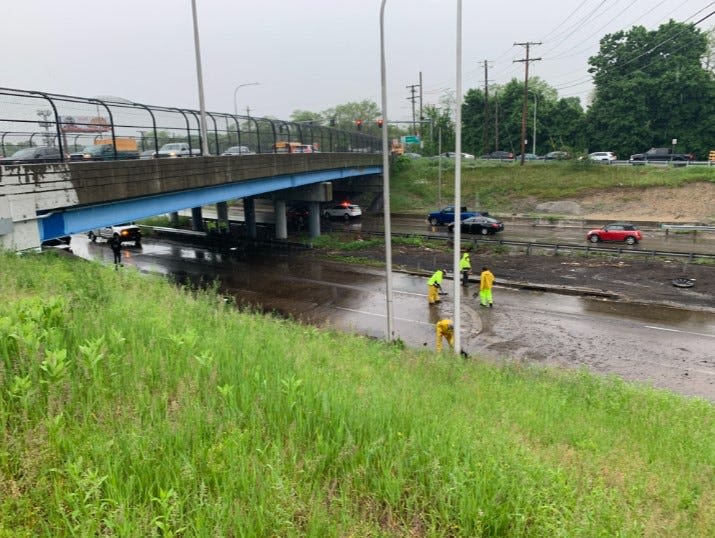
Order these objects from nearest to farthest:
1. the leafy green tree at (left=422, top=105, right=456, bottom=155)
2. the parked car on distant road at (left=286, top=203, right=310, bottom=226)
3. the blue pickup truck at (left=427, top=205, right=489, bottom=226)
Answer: the blue pickup truck at (left=427, top=205, right=489, bottom=226)
the parked car on distant road at (left=286, top=203, right=310, bottom=226)
the leafy green tree at (left=422, top=105, right=456, bottom=155)

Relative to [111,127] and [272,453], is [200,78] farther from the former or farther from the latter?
[272,453]

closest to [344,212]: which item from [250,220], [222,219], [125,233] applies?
[250,220]

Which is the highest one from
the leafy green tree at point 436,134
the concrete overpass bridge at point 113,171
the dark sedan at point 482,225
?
the leafy green tree at point 436,134

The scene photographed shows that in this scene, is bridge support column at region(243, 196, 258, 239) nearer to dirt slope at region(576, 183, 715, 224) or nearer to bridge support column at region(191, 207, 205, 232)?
bridge support column at region(191, 207, 205, 232)

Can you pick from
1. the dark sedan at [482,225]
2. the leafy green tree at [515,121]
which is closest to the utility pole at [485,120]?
the leafy green tree at [515,121]

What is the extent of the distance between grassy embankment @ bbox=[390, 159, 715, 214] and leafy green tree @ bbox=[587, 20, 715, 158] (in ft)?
57.9

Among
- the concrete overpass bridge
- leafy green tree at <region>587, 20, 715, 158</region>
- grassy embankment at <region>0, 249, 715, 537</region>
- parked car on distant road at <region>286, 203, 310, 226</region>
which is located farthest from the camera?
leafy green tree at <region>587, 20, 715, 158</region>

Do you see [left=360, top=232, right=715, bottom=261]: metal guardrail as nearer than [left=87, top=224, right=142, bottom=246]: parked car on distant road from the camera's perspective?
Yes

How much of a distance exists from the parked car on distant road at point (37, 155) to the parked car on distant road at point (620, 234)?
29355 mm

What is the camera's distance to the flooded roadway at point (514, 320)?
14.0 metres

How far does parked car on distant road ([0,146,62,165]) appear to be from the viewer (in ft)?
41.2

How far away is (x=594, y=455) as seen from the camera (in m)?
5.27

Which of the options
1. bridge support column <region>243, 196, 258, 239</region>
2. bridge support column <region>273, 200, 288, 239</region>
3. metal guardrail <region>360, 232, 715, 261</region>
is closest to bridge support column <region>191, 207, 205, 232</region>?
bridge support column <region>243, 196, 258, 239</region>

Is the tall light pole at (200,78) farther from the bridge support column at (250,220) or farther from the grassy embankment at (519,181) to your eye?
the grassy embankment at (519,181)
